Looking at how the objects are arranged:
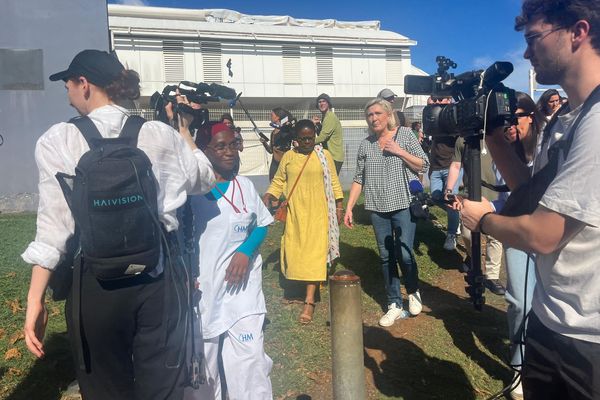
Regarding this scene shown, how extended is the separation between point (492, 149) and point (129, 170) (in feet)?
5.28

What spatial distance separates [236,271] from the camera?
3061 mm

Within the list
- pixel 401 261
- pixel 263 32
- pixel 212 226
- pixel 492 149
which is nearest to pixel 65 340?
pixel 212 226

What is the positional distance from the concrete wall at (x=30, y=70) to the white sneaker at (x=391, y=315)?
11.3 meters

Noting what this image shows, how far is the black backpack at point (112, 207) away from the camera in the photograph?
76.8 inches

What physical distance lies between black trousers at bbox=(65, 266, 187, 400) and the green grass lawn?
179 centimetres

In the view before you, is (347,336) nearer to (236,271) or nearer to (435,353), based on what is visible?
(236,271)

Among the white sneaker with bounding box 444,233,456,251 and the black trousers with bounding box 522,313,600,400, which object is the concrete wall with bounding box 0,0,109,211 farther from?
the black trousers with bounding box 522,313,600,400

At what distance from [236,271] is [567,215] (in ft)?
6.47

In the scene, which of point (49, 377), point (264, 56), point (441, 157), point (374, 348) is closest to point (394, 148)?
point (374, 348)

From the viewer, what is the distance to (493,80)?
2.12 metres

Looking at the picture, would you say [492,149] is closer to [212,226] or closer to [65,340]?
[212,226]

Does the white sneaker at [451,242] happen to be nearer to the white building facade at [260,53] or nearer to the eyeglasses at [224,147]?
the eyeglasses at [224,147]

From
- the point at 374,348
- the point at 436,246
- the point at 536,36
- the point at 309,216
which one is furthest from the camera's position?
the point at 436,246

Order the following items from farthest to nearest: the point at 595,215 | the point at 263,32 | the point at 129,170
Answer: the point at 263,32 < the point at 129,170 < the point at 595,215
